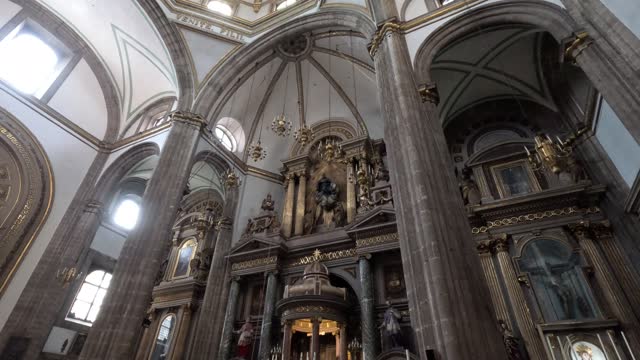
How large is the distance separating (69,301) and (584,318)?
603 inches

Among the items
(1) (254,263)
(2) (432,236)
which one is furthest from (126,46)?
(2) (432,236)

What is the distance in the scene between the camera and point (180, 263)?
13438 mm

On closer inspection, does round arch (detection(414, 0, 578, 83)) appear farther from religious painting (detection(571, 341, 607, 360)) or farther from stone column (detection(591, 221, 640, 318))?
religious painting (detection(571, 341, 607, 360))

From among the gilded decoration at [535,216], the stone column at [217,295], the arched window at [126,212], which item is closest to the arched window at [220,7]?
the stone column at [217,295]

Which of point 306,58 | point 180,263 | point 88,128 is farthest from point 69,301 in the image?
point 306,58

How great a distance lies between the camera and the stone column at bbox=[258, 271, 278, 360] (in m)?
8.68

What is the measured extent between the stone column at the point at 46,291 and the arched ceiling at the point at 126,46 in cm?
451

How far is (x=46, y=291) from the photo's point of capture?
980 cm

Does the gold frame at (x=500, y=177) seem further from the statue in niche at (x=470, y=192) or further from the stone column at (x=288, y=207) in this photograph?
the stone column at (x=288, y=207)

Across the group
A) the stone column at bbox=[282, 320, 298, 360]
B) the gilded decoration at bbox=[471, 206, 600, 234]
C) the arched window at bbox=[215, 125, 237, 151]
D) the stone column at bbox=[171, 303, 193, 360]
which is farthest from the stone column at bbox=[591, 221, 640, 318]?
the arched window at bbox=[215, 125, 237, 151]

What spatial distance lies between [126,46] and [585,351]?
15842 mm

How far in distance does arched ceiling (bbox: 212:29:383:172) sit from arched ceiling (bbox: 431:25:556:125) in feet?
8.72

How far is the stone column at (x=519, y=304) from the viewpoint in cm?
709

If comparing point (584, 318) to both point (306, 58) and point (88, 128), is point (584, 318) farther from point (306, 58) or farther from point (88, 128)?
point (88, 128)
